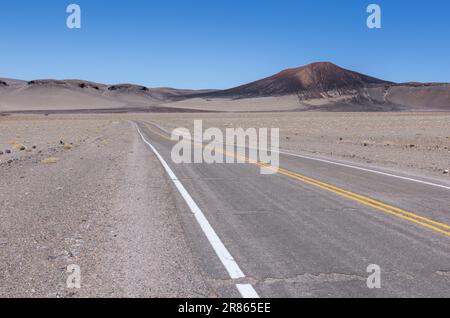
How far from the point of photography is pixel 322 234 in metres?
7.55

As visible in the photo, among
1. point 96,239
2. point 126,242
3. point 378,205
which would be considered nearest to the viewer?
point 126,242

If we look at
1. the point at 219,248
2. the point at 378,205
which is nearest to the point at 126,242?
the point at 219,248

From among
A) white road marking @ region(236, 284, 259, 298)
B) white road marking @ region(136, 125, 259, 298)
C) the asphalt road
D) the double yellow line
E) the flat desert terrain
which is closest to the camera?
white road marking @ region(236, 284, 259, 298)

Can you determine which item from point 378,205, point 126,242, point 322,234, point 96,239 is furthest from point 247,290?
point 378,205

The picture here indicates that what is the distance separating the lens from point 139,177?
14.0m

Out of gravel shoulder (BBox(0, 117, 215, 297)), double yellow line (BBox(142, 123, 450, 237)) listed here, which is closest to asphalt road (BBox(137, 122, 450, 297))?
double yellow line (BBox(142, 123, 450, 237))

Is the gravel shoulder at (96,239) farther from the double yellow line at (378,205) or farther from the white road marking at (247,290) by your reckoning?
the double yellow line at (378,205)

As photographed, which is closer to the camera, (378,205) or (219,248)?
(219,248)

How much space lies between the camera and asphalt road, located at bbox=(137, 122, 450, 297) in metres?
5.54

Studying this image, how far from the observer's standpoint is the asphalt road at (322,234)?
554cm

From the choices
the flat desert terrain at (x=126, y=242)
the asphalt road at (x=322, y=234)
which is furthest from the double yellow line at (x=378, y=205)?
the flat desert terrain at (x=126, y=242)

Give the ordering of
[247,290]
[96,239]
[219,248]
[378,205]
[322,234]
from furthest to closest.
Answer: [378,205] < [322,234] < [96,239] < [219,248] < [247,290]

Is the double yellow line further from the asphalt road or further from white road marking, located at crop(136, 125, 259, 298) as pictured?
white road marking, located at crop(136, 125, 259, 298)

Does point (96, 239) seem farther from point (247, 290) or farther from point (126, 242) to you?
point (247, 290)
